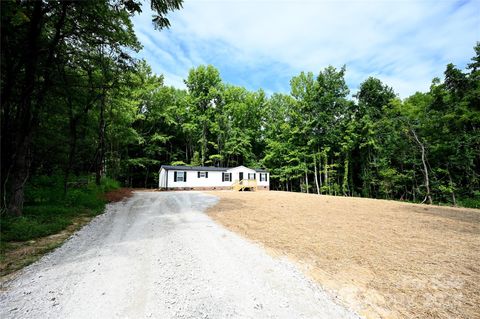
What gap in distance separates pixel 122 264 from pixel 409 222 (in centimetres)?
862

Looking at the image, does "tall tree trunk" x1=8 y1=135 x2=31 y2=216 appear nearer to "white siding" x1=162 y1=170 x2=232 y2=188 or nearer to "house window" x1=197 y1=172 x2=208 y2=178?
"white siding" x1=162 y1=170 x2=232 y2=188

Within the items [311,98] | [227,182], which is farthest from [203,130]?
[311,98]

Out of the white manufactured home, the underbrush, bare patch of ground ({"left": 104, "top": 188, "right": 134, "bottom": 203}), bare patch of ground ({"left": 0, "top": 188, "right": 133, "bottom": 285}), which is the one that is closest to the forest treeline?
the underbrush

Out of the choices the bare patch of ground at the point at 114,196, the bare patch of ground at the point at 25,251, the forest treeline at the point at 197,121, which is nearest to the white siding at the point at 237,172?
the forest treeline at the point at 197,121

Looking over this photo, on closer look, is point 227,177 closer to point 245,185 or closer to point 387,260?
point 245,185

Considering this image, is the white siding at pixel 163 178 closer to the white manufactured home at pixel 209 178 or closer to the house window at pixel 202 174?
the white manufactured home at pixel 209 178

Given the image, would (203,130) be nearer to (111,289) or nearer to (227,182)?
(227,182)

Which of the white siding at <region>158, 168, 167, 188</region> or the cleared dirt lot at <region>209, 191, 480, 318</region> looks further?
the white siding at <region>158, 168, 167, 188</region>

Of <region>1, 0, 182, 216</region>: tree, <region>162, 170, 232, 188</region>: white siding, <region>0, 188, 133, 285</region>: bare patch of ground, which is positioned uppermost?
<region>1, 0, 182, 216</region>: tree

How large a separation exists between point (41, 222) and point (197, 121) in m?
26.6

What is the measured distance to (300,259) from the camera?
12.1ft

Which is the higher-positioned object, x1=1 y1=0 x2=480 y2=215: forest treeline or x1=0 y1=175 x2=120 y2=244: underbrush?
x1=1 y1=0 x2=480 y2=215: forest treeline

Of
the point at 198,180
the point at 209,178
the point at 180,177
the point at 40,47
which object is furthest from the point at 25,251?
the point at 209,178

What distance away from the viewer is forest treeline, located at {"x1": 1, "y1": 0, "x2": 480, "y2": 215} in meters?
5.81
